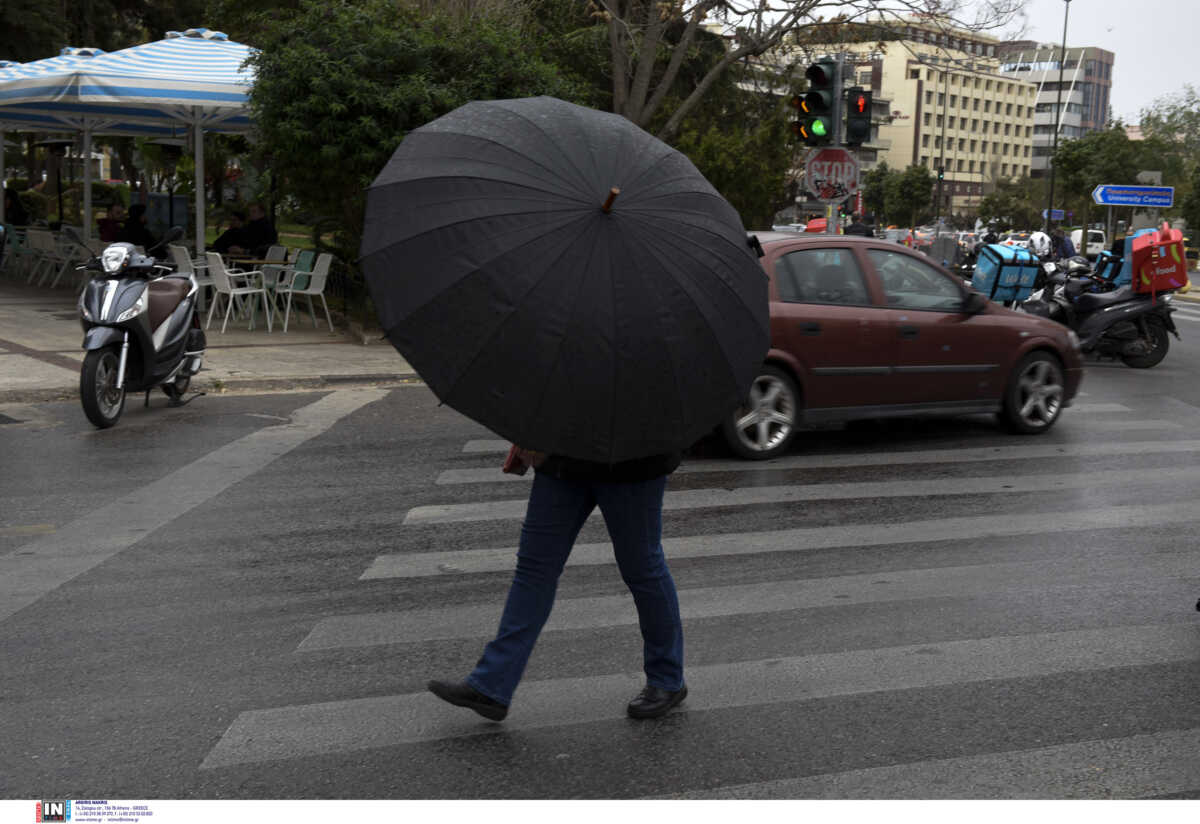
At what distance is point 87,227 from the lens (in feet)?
70.7

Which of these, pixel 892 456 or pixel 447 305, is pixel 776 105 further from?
pixel 447 305

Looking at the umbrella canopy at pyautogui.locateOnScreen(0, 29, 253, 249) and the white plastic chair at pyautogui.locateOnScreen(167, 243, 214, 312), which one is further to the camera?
the white plastic chair at pyautogui.locateOnScreen(167, 243, 214, 312)

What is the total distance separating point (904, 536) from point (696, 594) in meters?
1.66

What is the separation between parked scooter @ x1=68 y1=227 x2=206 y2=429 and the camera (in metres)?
9.47

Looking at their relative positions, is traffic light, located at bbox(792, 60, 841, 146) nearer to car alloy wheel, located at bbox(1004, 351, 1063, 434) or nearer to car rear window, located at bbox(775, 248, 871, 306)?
car alloy wheel, located at bbox(1004, 351, 1063, 434)

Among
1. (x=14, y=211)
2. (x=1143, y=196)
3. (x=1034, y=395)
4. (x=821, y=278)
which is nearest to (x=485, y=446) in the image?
(x=821, y=278)

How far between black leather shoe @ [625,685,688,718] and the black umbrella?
995 millimetres

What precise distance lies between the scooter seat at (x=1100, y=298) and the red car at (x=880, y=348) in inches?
226

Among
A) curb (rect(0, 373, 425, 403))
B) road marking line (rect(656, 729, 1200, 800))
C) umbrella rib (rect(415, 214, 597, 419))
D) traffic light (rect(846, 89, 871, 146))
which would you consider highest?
traffic light (rect(846, 89, 871, 146))

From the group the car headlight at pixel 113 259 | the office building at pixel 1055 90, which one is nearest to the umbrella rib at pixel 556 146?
the car headlight at pixel 113 259

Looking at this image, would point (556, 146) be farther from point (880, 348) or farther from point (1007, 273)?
point (1007, 273)

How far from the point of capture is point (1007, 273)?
53.9 ft

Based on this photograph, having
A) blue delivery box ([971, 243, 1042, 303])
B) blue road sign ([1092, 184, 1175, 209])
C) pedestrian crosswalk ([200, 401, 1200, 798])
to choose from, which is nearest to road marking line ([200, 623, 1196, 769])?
pedestrian crosswalk ([200, 401, 1200, 798])

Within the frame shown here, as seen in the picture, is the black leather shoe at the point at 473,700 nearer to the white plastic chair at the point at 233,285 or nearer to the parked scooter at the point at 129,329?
the parked scooter at the point at 129,329
